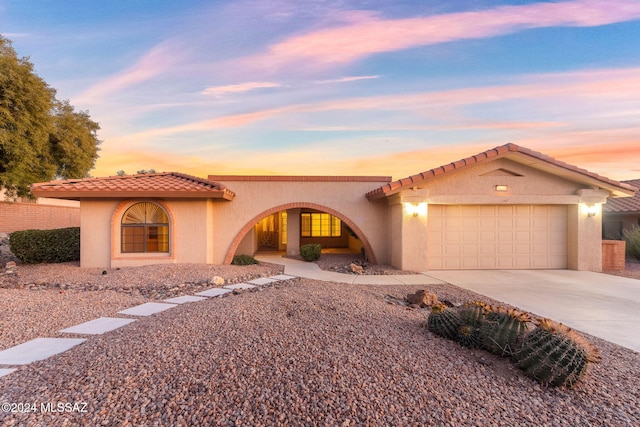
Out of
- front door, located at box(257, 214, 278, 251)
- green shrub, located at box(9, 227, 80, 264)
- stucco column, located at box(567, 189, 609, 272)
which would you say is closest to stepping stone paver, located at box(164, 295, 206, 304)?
green shrub, located at box(9, 227, 80, 264)

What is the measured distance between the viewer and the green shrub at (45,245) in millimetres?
10977

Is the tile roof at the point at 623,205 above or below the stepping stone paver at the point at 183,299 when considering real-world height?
above

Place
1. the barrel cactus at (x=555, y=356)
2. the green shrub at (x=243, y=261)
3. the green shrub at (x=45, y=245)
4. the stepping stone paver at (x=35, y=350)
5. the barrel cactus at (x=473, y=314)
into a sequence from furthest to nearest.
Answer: the green shrub at (x=243, y=261), the green shrub at (x=45, y=245), the barrel cactus at (x=473, y=314), the stepping stone paver at (x=35, y=350), the barrel cactus at (x=555, y=356)

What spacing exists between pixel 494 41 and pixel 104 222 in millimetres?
15028

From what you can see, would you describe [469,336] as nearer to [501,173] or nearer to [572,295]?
[572,295]

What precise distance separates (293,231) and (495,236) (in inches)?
341

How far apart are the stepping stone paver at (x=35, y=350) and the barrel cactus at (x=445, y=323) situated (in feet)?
16.2

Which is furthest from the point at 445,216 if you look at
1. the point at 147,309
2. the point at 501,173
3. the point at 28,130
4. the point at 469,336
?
the point at 28,130

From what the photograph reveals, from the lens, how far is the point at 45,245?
11195 millimetres

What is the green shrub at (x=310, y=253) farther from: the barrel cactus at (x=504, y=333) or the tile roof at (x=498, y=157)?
the barrel cactus at (x=504, y=333)

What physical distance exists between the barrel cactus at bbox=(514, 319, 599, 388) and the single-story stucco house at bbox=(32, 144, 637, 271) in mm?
7490

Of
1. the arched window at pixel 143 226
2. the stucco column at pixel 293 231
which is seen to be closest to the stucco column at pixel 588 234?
the stucco column at pixel 293 231

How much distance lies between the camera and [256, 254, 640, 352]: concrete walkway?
5410 mm

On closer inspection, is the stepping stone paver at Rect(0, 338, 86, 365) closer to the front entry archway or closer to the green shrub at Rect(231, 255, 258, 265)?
the front entry archway
